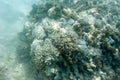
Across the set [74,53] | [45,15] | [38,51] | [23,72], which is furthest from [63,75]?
[45,15]

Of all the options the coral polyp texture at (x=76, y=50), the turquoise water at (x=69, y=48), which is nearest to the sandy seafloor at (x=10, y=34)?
the turquoise water at (x=69, y=48)

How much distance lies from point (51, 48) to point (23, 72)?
3199 millimetres

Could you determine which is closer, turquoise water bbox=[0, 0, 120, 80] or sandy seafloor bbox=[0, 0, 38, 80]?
turquoise water bbox=[0, 0, 120, 80]

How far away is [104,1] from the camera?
1661 cm

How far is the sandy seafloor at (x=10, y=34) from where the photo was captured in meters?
12.3

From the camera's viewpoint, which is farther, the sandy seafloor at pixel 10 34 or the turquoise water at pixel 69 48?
the sandy seafloor at pixel 10 34

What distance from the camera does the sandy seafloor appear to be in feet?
40.3

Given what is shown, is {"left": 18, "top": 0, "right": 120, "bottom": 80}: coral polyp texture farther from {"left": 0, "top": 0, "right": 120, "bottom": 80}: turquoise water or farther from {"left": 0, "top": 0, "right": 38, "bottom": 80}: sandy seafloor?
{"left": 0, "top": 0, "right": 38, "bottom": 80}: sandy seafloor

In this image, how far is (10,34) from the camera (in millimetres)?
17688

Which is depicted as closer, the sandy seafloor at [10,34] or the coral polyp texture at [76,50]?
the coral polyp texture at [76,50]

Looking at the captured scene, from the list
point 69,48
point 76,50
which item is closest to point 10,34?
point 69,48

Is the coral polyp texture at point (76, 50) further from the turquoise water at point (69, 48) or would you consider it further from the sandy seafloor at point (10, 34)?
the sandy seafloor at point (10, 34)

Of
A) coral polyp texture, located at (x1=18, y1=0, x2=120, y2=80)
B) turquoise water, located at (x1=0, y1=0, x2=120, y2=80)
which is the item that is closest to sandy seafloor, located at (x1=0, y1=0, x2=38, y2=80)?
turquoise water, located at (x1=0, y1=0, x2=120, y2=80)

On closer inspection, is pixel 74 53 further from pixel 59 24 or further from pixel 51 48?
pixel 59 24
